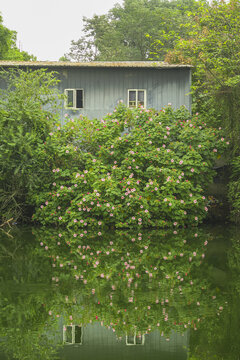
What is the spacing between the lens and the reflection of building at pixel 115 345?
12.9 feet

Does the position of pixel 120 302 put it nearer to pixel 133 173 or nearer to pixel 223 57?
pixel 133 173

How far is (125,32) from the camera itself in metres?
48.3

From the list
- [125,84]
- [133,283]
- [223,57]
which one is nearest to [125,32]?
[125,84]

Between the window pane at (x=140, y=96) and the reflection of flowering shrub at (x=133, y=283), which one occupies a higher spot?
the window pane at (x=140, y=96)

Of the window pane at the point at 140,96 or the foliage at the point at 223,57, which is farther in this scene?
the window pane at the point at 140,96

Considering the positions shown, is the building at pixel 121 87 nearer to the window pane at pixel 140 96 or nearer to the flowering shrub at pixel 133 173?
the window pane at pixel 140 96

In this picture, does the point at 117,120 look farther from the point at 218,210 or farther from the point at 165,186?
the point at 218,210

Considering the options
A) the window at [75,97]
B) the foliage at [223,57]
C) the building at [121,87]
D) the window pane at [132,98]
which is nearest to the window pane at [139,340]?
the foliage at [223,57]

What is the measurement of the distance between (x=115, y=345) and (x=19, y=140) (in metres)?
10.1

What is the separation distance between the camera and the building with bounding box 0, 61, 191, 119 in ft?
69.3

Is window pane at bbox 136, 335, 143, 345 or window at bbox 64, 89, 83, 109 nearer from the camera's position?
window pane at bbox 136, 335, 143, 345

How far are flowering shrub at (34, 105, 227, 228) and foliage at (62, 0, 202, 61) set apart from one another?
28480mm

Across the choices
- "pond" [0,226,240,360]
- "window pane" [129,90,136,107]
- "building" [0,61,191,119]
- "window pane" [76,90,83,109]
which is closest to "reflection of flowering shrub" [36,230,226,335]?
"pond" [0,226,240,360]

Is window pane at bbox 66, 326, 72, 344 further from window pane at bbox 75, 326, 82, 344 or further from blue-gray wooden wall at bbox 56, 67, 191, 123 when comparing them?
blue-gray wooden wall at bbox 56, 67, 191, 123
